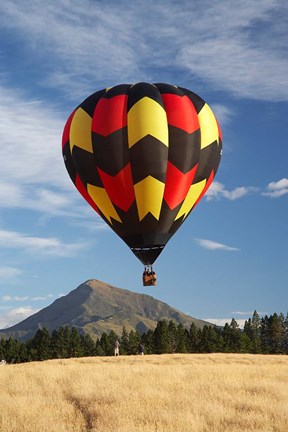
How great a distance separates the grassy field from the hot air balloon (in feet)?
19.6

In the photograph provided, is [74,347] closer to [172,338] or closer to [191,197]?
[172,338]

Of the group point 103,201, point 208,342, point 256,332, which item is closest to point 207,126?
point 103,201

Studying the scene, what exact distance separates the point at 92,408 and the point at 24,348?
122307 mm

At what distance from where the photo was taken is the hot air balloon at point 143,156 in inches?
1211

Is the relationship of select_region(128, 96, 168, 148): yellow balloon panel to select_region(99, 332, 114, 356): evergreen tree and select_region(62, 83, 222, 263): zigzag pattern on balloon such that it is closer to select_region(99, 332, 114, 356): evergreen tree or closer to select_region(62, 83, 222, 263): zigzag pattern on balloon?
select_region(62, 83, 222, 263): zigzag pattern on balloon

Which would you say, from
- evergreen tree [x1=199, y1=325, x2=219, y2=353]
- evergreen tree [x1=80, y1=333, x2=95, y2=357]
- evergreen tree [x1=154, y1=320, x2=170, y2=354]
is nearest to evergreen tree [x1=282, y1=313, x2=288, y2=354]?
evergreen tree [x1=199, y1=325, x2=219, y2=353]

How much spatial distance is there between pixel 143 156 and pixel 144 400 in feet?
40.7

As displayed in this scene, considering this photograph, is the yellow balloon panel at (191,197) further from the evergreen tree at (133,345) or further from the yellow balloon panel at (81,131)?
the evergreen tree at (133,345)

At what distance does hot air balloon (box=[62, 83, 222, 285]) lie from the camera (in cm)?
3075


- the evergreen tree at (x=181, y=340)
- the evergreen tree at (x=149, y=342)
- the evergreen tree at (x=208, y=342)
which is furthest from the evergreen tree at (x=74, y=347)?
the evergreen tree at (x=208, y=342)

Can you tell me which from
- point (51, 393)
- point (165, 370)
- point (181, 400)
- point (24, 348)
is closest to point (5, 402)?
point (51, 393)

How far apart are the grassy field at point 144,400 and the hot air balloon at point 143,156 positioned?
5.99 metres

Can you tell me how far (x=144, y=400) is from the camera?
2470 cm

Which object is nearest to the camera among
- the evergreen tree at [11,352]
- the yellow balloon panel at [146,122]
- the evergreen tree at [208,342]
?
the yellow balloon panel at [146,122]
